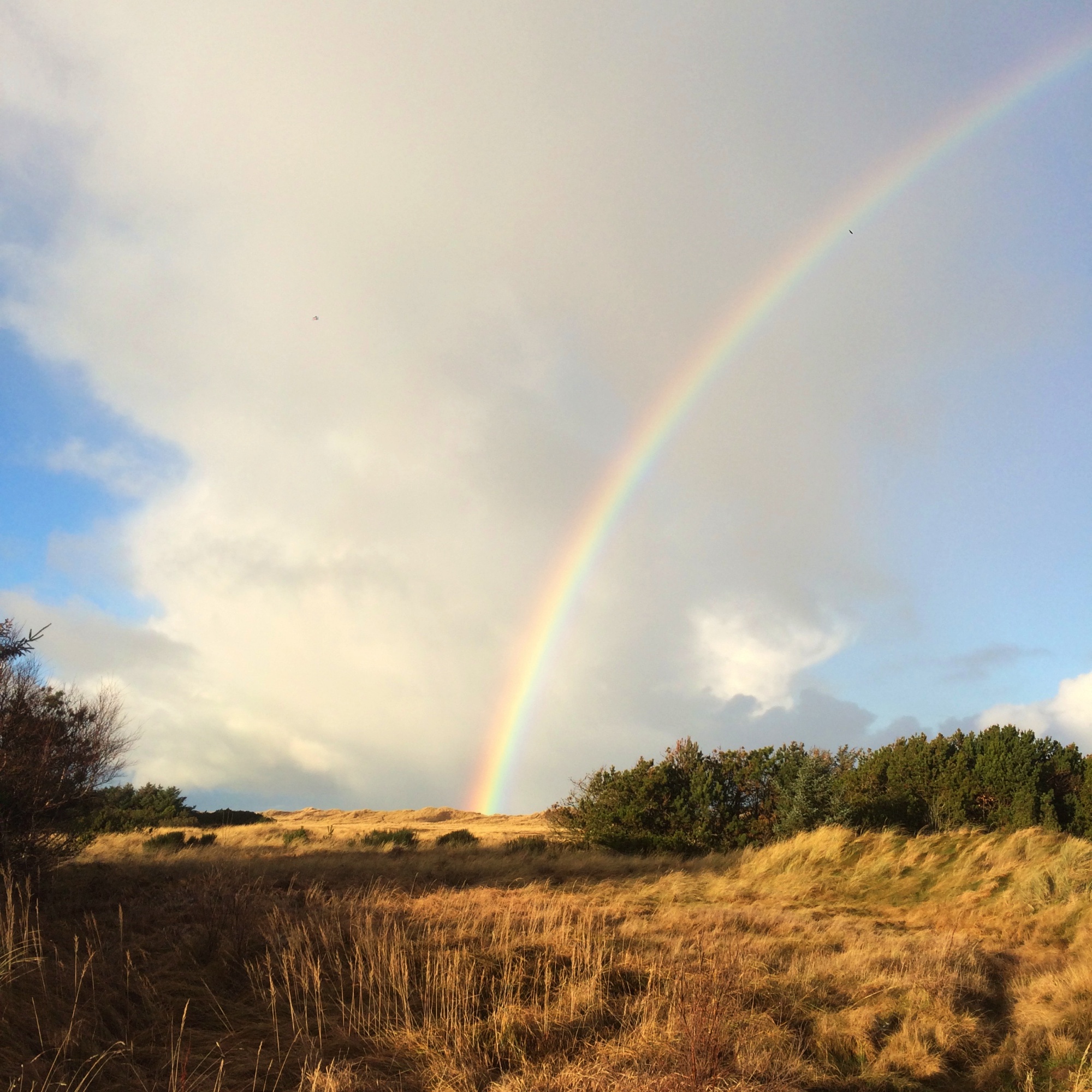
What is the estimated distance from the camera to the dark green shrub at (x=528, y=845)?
25578 millimetres

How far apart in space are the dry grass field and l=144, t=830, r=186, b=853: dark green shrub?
9779mm

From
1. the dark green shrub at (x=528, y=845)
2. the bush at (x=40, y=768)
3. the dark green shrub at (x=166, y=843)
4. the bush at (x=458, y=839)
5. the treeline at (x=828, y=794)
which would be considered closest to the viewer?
the bush at (x=40, y=768)

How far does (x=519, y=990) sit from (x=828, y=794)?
20647 millimetres

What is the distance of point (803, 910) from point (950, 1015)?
8.06 m

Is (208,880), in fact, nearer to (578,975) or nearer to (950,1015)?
(578,975)

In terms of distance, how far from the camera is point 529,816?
71688 mm

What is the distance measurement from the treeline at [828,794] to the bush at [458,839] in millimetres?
3659

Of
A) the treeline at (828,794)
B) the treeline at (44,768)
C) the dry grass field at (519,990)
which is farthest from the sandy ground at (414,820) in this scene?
the dry grass field at (519,990)

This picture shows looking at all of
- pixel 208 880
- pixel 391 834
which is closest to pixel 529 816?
pixel 391 834

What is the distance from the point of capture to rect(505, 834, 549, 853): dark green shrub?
1007 inches

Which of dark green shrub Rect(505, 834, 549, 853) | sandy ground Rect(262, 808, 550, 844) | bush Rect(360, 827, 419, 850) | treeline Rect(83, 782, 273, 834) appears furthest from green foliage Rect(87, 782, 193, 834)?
dark green shrub Rect(505, 834, 549, 853)

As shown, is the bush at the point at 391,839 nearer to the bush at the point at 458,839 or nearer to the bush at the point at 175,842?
the bush at the point at 458,839

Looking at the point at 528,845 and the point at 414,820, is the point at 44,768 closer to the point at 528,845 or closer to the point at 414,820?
the point at 528,845

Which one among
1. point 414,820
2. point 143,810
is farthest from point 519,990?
point 414,820
